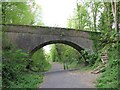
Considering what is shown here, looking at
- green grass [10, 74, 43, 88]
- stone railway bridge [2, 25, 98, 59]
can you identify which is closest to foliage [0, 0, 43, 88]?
green grass [10, 74, 43, 88]

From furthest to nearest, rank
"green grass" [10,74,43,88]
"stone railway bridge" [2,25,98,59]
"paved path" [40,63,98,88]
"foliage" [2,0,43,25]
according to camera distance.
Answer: "foliage" [2,0,43,25] → "stone railway bridge" [2,25,98,59] → "paved path" [40,63,98,88] → "green grass" [10,74,43,88]

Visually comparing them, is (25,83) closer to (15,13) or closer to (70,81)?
(70,81)

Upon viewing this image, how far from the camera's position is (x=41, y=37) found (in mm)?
17844

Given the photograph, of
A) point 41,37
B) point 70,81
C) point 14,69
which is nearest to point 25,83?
point 14,69

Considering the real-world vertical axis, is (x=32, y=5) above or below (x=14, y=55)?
above

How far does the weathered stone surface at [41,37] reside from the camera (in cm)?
1719

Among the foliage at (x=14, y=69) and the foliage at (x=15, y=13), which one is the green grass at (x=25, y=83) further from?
the foliage at (x=15, y=13)

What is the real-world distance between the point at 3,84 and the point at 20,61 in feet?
11.1

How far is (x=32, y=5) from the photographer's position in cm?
2809

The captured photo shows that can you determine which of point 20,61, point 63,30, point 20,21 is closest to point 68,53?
point 20,21

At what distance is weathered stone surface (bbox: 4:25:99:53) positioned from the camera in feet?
56.4

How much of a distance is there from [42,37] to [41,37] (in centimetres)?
8

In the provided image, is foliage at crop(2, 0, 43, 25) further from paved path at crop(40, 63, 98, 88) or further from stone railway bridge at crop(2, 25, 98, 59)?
paved path at crop(40, 63, 98, 88)

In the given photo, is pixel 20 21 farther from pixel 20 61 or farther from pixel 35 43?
pixel 20 61
